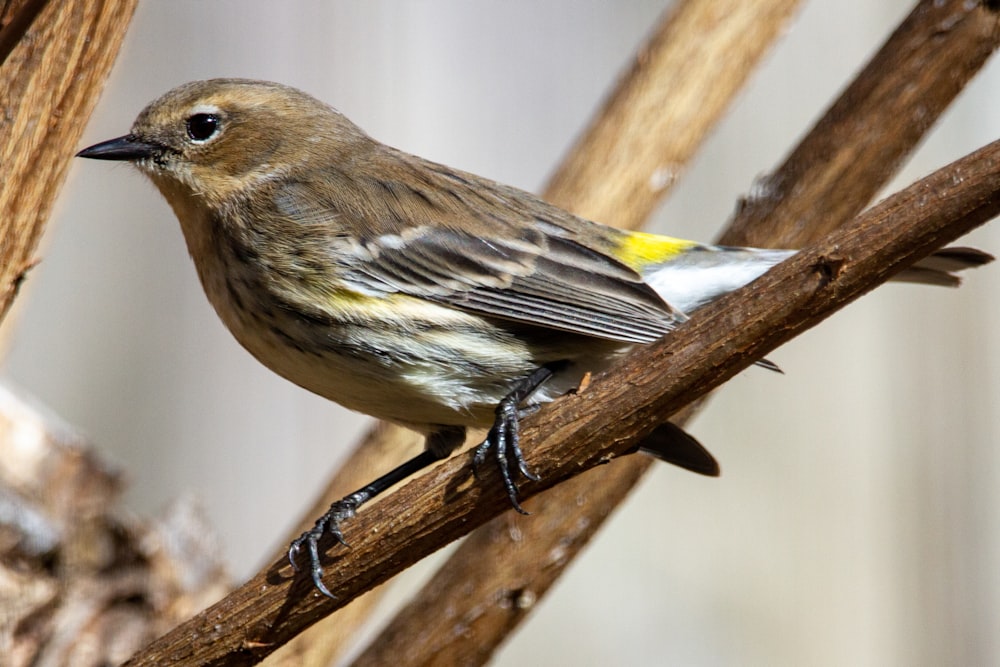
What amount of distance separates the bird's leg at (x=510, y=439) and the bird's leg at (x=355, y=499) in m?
0.33

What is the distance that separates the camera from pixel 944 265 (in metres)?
2.60

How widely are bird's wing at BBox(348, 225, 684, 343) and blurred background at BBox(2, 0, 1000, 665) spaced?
2138 millimetres

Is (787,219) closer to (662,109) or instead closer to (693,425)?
(662,109)

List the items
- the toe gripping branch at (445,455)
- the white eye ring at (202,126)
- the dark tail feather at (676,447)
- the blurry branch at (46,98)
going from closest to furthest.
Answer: the blurry branch at (46,98), the toe gripping branch at (445,455), the dark tail feather at (676,447), the white eye ring at (202,126)

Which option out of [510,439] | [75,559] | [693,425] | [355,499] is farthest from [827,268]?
[693,425]

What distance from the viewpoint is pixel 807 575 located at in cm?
479

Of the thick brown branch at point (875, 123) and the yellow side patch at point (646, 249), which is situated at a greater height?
the thick brown branch at point (875, 123)

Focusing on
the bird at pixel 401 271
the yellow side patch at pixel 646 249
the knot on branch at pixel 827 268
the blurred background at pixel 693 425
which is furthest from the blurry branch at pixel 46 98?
the blurred background at pixel 693 425

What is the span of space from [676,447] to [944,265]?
2.43 ft

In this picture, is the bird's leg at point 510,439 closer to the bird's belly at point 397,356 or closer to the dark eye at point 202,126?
the bird's belly at point 397,356

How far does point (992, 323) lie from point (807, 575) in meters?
1.29

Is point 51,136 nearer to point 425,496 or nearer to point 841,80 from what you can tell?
point 425,496

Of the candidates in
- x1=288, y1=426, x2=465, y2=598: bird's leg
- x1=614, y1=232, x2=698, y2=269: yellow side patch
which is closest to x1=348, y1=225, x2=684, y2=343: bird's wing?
→ x1=614, y1=232, x2=698, y2=269: yellow side patch

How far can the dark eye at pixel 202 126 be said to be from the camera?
2.90 metres
